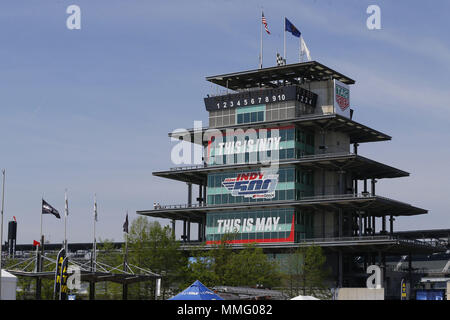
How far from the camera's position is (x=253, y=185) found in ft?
371

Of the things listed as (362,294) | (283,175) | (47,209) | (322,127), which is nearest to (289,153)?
(283,175)

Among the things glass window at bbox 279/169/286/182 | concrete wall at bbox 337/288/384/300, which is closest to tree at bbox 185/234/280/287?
concrete wall at bbox 337/288/384/300

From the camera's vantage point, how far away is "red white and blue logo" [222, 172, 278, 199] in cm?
11169

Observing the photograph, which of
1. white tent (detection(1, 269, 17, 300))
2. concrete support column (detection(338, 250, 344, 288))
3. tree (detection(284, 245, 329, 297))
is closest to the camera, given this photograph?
white tent (detection(1, 269, 17, 300))

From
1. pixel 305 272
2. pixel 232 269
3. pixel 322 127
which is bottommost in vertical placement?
pixel 305 272

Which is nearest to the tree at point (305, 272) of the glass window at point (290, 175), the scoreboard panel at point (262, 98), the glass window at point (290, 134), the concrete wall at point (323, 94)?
the glass window at point (290, 175)

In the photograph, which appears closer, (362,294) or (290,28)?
(362,294)

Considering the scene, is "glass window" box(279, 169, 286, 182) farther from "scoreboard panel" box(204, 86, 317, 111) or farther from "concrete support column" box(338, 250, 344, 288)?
"concrete support column" box(338, 250, 344, 288)

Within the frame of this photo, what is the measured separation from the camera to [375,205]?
11094 centimetres

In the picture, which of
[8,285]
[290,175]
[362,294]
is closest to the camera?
[8,285]

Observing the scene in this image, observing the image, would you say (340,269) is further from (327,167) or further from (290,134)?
(290,134)

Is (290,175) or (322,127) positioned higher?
(322,127)

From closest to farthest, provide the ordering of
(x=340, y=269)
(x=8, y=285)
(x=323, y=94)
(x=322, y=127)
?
(x=8, y=285) < (x=340, y=269) < (x=322, y=127) < (x=323, y=94)
